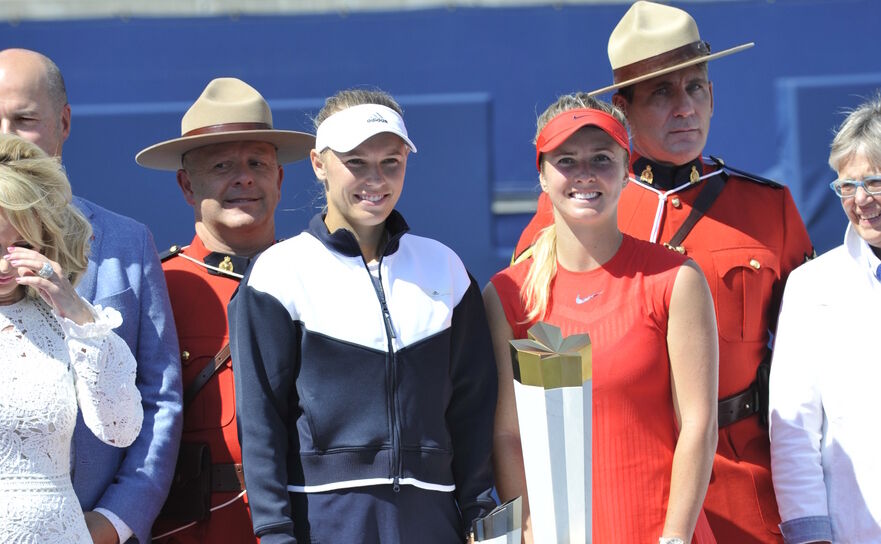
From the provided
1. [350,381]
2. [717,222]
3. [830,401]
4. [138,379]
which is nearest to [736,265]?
[717,222]

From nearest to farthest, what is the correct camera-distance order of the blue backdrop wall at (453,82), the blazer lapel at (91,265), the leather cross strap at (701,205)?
the blazer lapel at (91,265) → the leather cross strap at (701,205) → the blue backdrop wall at (453,82)

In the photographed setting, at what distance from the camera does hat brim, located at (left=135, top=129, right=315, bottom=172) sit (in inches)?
116

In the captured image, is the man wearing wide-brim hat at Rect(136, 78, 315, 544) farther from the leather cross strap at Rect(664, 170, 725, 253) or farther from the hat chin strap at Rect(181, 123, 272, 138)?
the leather cross strap at Rect(664, 170, 725, 253)

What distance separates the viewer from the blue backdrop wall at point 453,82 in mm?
3811

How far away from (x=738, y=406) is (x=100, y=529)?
144 centimetres

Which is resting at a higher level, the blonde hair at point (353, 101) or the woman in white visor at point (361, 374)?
the blonde hair at point (353, 101)

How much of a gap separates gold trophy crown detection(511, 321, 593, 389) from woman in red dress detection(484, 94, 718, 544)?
483 millimetres

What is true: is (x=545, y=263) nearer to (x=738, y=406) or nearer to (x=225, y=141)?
(x=738, y=406)

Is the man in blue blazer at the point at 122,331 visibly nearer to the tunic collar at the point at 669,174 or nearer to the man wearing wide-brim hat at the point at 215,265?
the man wearing wide-brim hat at the point at 215,265

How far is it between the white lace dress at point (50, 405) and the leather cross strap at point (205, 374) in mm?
485

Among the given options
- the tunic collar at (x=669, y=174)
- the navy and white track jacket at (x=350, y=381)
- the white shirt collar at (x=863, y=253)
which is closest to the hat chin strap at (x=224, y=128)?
the navy and white track jacket at (x=350, y=381)

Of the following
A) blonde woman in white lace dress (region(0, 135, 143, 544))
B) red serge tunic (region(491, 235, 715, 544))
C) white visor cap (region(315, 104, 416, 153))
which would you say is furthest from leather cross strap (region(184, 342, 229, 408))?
red serge tunic (region(491, 235, 715, 544))

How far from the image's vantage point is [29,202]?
212 cm

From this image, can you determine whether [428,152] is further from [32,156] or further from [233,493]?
[32,156]
